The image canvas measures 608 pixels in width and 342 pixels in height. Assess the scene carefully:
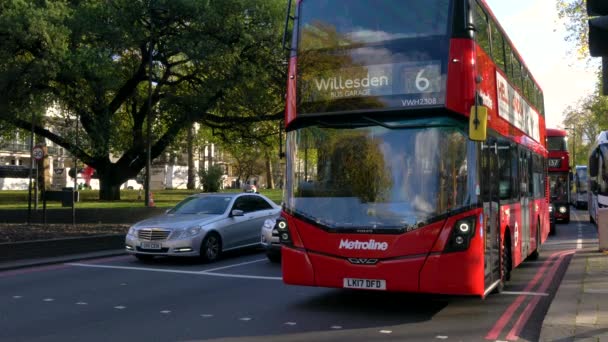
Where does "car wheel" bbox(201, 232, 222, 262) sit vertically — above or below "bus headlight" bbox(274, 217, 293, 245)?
below

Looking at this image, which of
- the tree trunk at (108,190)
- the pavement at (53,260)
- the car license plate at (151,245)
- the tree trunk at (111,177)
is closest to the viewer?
the pavement at (53,260)

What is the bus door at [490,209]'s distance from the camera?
7770 millimetres

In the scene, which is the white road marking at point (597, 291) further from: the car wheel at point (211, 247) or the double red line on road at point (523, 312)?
the car wheel at point (211, 247)

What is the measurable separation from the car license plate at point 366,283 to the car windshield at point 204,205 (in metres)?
7.18

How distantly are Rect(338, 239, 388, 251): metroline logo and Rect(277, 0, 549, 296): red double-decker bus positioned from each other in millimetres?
12

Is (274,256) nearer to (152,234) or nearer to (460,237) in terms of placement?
(152,234)

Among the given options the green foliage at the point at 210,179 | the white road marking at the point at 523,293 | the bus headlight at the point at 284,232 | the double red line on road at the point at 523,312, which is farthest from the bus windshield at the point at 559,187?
the green foliage at the point at 210,179

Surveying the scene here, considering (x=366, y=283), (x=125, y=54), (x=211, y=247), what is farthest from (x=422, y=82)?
(x=125, y=54)

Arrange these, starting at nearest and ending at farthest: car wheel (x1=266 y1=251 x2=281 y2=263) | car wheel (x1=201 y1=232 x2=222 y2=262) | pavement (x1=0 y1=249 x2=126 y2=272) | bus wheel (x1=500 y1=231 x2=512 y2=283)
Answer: bus wheel (x1=500 y1=231 x2=512 y2=283)
pavement (x1=0 y1=249 x2=126 y2=272)
car wheel (x1=201 y1=232 x2=222 y2=262)
car wheel (x1=266 y1=251 x2=281 y2=263)

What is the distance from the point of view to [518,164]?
10734 mm

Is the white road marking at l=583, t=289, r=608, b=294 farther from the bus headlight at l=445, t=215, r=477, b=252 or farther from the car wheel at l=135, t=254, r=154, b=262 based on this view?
the car wheel at l=135, t=254, r=154, b=262

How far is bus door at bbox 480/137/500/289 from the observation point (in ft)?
25.5

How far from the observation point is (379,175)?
7535 millimetres

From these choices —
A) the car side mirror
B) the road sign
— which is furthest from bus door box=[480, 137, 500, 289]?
the road sign
